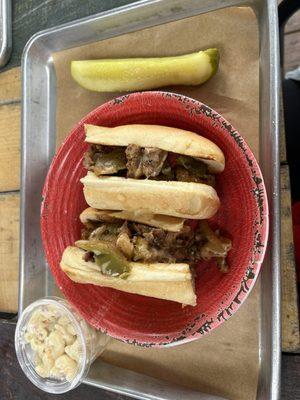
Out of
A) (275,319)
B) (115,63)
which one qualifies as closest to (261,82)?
(115,63)

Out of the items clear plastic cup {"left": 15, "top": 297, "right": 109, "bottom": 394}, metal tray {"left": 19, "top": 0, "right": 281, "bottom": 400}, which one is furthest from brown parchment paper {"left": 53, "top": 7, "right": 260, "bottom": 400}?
clear plastic cup {"left": 15, "top": 297, "right": 109, "bottom": 394}

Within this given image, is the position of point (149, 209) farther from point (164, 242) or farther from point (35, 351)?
point (35, 351)

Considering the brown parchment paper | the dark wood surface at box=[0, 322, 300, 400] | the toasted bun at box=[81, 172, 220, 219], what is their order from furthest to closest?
1. the dark wood surface at box=[0, 322, 300, 400]
2. the brown parchment paper
3. the toasted bun at box=[81, 172, 220, 219]

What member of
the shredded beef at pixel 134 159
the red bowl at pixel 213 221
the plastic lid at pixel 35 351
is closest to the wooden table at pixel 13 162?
the plastic lid at pixel 35 351

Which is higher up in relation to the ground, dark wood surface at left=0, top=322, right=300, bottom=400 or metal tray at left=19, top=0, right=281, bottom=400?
metal tray at left=19, top=0, right=281, bottom=400

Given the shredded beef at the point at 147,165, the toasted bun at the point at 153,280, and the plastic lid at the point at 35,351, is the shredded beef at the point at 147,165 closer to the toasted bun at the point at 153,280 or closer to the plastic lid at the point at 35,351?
the toasted bun at the point at 153,280

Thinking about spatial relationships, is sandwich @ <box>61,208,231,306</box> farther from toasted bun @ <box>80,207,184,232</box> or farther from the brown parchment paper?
the brown parchment paper

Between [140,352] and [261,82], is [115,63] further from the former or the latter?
[140,352]

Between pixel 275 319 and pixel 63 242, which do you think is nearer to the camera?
pixel 275 319
